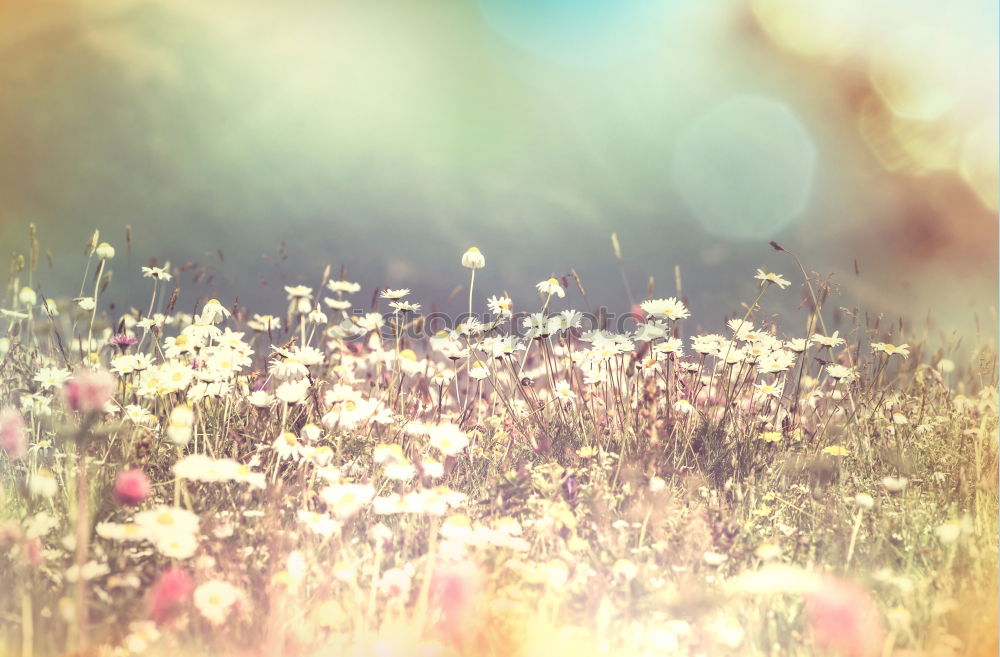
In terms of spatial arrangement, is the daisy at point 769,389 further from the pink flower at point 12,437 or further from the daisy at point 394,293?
the pink flower at point 12,437

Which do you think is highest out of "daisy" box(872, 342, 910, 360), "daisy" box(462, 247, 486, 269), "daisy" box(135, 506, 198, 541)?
"daisy" box(462, 247, 486, 269)

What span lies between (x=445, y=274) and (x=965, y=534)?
1.48 metres

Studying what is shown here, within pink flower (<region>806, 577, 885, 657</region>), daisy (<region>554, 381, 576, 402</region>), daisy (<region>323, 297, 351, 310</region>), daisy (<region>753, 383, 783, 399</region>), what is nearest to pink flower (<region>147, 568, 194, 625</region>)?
daisy (<region>323, 297, 351, 310</region>)

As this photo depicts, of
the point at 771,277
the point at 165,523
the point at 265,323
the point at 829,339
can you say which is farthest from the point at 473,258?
the point at 829,339

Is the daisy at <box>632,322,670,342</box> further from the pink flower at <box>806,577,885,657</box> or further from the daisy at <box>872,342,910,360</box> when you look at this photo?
the pink flower at <box>806,577,885,657</box>

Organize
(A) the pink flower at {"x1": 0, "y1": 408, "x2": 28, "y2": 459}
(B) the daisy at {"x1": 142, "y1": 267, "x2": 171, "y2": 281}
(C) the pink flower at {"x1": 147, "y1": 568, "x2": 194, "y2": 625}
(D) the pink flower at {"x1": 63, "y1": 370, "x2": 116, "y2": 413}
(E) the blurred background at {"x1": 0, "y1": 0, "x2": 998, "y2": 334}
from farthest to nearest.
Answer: (B) the daisy at {"x1": 142, "y1": 267, "x2": 171, "y2": 281}
(E) the blurred background at {"x1": 0, "y1": 0, "x2": 998, "y2": 334}
(A) the pink flower at {"x1": 0, "y1": 408, "x2": 28, "y2": 459}
(D) the pink flower at {"x1": 63, "y1": 370, "x2": 116, "y2": 413}
(C) the pink flower at {"x1": 147, "y1": 568, "x2": 194, "y2": 625}

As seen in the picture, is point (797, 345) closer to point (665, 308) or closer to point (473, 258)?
point (665, 308)

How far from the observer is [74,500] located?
1637mm

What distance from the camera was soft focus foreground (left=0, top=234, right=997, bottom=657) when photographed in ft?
4.64

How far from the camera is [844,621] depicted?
140 cm

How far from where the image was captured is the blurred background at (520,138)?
1948 mm

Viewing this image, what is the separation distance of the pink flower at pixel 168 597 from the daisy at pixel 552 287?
120cm

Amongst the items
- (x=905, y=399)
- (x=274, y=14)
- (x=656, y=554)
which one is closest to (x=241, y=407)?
(x=274, y=14)

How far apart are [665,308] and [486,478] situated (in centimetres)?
70
